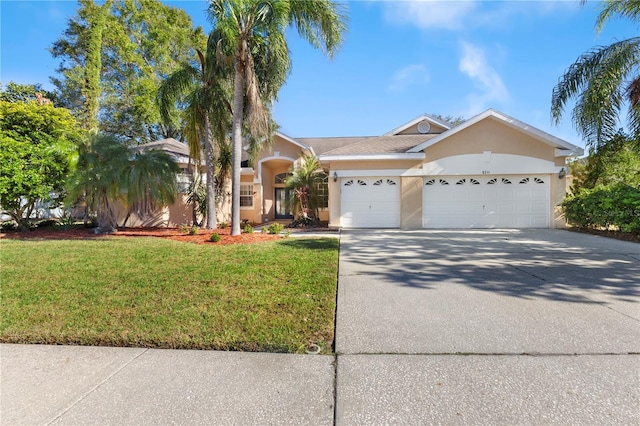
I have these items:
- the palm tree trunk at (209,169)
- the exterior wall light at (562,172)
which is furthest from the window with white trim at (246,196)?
the exterior wall light at (562,172)

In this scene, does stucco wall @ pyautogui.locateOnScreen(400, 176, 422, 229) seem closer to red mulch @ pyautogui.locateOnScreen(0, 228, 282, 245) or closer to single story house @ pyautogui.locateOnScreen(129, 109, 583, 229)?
single story house @ pyautogui.locateOnScreen(129, 109, 583, 229)

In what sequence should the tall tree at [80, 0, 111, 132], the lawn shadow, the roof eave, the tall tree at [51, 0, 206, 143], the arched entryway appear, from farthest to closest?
the tall tree at [51, 0, 206, 143] < the tall tree at [80, 0, 111, 132] < the arched entryway < the roof eave < the lawn shadow

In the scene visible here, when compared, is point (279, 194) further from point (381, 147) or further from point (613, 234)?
point (613, 234)

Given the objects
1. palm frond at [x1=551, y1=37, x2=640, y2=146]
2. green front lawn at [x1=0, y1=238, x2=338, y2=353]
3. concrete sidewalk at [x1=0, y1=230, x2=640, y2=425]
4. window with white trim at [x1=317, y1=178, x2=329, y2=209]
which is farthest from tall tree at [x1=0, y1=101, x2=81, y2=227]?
palm frond at [x1=551, y1=37, x2=640, y2=146]

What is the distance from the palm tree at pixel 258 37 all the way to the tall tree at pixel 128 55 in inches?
651

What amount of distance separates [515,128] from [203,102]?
40.8 ft

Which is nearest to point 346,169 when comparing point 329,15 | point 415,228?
point 415,228

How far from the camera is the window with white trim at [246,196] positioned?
17.1 m

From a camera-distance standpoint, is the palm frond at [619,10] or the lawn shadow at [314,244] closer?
the lawn shadow at [314,244]

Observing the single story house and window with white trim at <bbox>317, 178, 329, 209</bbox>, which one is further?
window with white trim at <bbox>317, 178, 329, 209</bbox>

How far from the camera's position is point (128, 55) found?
24.0 meters

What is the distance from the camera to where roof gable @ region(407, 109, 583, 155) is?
12.4 m

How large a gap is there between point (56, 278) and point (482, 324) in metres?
6.65

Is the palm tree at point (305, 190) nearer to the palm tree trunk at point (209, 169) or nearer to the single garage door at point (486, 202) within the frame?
the palm tree trunk at point (209, 169)
